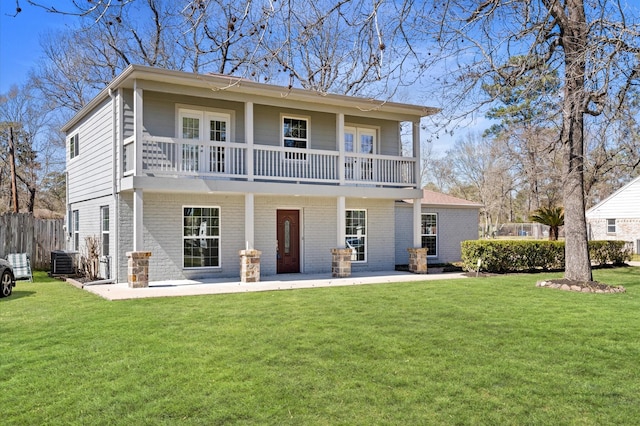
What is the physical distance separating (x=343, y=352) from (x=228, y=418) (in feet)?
7.38

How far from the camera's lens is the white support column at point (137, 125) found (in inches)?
484

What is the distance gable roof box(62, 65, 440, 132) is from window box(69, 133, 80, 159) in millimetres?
1211

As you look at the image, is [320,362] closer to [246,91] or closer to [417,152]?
[246,91]

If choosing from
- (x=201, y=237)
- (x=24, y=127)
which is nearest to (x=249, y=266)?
(x=201, y=237)

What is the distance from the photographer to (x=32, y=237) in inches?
699

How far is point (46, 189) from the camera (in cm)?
3594

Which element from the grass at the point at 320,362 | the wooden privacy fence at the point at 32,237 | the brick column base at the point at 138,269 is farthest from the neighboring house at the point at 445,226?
the wooden privacy fence at the point at 32,237

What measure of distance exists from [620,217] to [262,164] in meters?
26.0

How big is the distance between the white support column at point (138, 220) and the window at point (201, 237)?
1718 mm

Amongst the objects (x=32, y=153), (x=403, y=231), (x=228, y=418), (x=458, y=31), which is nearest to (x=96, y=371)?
(x=228, y=418)

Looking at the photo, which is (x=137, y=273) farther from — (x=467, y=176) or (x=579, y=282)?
(x=467, y=176)

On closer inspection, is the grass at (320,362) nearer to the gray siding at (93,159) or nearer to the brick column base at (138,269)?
the brick column base at (138,269)

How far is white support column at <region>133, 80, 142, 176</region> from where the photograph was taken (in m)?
12.3

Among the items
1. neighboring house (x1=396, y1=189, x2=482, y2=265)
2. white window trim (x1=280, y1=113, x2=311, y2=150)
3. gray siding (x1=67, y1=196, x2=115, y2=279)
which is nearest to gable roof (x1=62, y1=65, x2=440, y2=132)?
white window trim (x1=280, y1=113, x2=311, y2=150)
